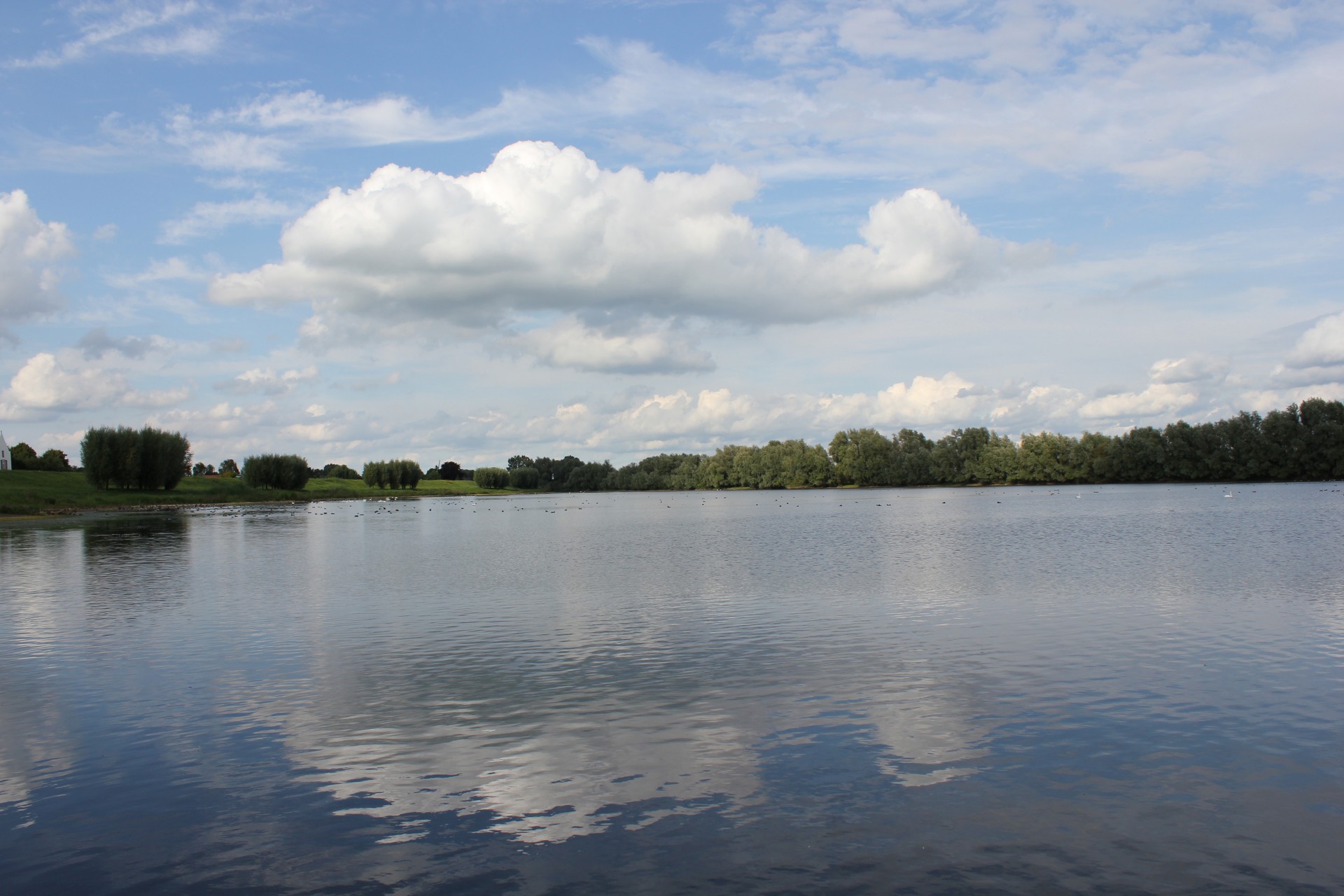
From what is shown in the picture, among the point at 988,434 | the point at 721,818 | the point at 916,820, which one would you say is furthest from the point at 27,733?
the point at 988,434

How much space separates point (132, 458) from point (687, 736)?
439ft

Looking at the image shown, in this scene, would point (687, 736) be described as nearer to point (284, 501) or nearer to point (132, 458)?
point (132, 458)

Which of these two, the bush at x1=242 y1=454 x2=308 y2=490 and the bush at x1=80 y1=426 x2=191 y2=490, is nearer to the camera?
the bush at x1=80 y1=426 x2=191 y2=490

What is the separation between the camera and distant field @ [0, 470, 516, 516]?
9662 cm

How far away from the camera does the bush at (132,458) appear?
12144cm

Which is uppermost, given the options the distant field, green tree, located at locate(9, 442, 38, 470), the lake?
green tree, located at locate(9, 442, 38, 470)

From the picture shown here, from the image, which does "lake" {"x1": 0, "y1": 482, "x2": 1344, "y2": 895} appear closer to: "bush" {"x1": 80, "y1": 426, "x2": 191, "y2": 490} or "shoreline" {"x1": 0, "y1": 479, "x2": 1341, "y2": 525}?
"shoreline" {"x1": 0, "y1": 479, "x2": 1341, "y2": 525}

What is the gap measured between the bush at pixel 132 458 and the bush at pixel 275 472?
29.5m

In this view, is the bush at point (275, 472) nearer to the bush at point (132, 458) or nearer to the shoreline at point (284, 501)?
the shoreline at point (284, 501)

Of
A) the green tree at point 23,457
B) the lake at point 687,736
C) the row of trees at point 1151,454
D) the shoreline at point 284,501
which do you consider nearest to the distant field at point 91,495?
the shoreline at point 284,501

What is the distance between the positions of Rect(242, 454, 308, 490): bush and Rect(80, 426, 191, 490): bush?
29.5 metres

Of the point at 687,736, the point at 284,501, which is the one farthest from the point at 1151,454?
the point at 687,736

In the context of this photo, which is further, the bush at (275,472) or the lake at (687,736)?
Answer: the bush at (275,472)

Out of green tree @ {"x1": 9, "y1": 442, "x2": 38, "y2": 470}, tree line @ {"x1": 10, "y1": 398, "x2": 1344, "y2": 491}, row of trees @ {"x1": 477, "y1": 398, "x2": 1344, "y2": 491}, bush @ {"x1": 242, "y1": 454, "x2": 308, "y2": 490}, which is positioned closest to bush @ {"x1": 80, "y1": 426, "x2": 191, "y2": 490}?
tree line @ {"x1": 10, "y1": 398, "x2": 1344, "y2": 491}
